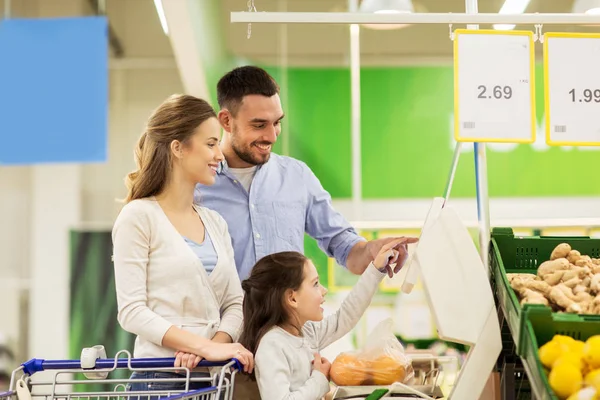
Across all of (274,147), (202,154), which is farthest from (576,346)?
(274,147)

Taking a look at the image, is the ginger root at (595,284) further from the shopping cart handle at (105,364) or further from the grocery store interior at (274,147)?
the grocery store interior at (274,147)

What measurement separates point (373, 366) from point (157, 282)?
2.09ft

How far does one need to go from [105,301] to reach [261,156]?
4.96 metres

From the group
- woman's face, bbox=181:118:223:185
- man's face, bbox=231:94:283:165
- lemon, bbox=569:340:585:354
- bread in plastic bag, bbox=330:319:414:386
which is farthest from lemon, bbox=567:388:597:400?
man's face, bbox=231:94:283:165

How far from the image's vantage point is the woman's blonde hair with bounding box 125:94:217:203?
7.98 feet

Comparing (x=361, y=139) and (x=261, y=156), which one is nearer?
(x=261, y=156)

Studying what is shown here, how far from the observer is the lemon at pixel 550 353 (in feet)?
6.06

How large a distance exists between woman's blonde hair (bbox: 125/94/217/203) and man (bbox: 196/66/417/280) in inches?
16.9

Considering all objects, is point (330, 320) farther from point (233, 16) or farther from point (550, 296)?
point (233, 16)

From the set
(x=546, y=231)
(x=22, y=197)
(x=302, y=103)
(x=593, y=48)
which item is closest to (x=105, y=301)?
(x=22, y=197)

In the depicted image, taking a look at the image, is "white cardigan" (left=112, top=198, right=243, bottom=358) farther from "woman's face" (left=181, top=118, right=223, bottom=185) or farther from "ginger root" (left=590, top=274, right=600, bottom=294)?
"ginger root" (left=590, top=274, right=600, bottom=294)

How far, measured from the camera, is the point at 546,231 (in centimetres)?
618

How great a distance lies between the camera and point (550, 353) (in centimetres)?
185

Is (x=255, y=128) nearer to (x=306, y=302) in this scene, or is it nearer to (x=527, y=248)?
(x=306, y=302)
